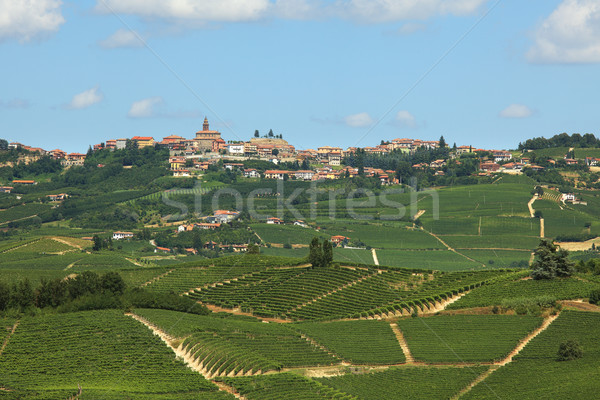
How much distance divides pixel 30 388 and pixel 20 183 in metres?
130

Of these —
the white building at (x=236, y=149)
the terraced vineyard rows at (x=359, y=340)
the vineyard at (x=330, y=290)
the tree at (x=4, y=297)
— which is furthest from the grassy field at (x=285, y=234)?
the white building at (x=236, y=149)

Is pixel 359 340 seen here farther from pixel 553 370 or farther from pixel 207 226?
pixel 207 226

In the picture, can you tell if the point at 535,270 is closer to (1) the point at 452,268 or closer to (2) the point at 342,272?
(2) the point at 342,272

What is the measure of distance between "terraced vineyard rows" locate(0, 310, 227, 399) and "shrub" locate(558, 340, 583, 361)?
1743 cm

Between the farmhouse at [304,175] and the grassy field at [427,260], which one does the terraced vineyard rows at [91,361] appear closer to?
the grassy field at [427,260]

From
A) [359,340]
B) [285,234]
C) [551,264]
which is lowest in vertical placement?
[359,340]

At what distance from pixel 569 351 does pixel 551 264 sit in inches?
605

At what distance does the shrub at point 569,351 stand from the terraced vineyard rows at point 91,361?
17.4m

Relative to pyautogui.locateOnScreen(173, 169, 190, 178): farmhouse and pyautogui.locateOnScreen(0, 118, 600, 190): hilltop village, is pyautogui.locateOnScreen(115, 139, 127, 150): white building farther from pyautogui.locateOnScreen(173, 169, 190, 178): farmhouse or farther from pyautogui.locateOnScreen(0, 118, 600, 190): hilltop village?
pyautogui.locateOnScreen(173, 169, 190, 178): farmhouse

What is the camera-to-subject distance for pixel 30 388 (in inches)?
1340

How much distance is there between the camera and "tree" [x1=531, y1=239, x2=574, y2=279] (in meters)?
54.2

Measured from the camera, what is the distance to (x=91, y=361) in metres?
39.0

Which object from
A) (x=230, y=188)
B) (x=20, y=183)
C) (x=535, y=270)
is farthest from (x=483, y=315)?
(x=20, y=183)

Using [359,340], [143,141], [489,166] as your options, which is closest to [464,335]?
[359,340]
